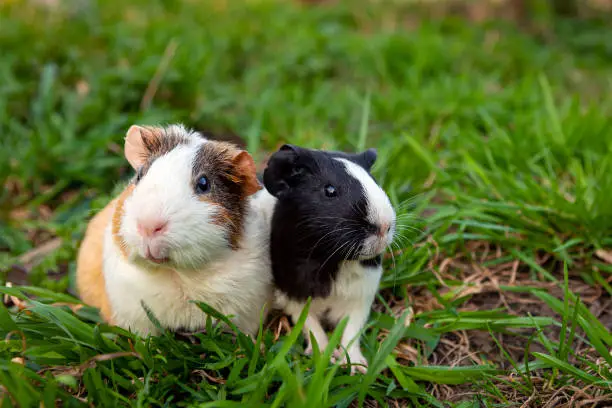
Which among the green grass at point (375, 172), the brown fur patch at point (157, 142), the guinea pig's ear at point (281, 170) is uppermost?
the brown fur patch at point (157, 142)

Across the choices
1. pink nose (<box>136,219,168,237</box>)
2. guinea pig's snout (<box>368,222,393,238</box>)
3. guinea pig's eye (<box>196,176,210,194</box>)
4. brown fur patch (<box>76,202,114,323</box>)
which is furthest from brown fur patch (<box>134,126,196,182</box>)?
guinea pig's snout (<box>368,222,393,238</box>)

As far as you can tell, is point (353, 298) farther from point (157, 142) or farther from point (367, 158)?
point (157, 142)

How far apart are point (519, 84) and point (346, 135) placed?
2.49 m

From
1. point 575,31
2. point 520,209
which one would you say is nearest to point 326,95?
point 520,209

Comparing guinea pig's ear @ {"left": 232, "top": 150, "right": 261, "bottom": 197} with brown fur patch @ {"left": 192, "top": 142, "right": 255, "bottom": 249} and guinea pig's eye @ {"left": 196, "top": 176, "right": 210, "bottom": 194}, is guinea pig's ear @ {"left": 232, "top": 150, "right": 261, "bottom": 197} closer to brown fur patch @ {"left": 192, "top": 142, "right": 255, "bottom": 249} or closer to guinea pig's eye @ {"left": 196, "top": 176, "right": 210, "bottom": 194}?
brown fur patch @ {"left": 192, "top": 142, "right": 255, "bottom": 249}

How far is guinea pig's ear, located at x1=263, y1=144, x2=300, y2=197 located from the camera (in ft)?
9.39

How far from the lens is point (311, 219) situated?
9.29 feet

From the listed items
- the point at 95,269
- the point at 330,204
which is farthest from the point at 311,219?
the point at 95,269

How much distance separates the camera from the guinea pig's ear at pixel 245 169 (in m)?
2.69

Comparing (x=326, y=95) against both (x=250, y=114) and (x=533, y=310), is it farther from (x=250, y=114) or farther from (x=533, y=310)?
(x=533, y=310)

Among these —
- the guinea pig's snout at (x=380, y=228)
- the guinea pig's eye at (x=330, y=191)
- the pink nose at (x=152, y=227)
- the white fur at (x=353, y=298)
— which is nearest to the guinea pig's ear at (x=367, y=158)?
the white fur at (x=353, y=298)

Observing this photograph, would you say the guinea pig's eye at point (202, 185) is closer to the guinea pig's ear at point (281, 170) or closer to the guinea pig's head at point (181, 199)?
the guinea pig's head at point (181, 199)

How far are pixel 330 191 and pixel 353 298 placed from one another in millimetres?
583

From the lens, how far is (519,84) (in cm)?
623
